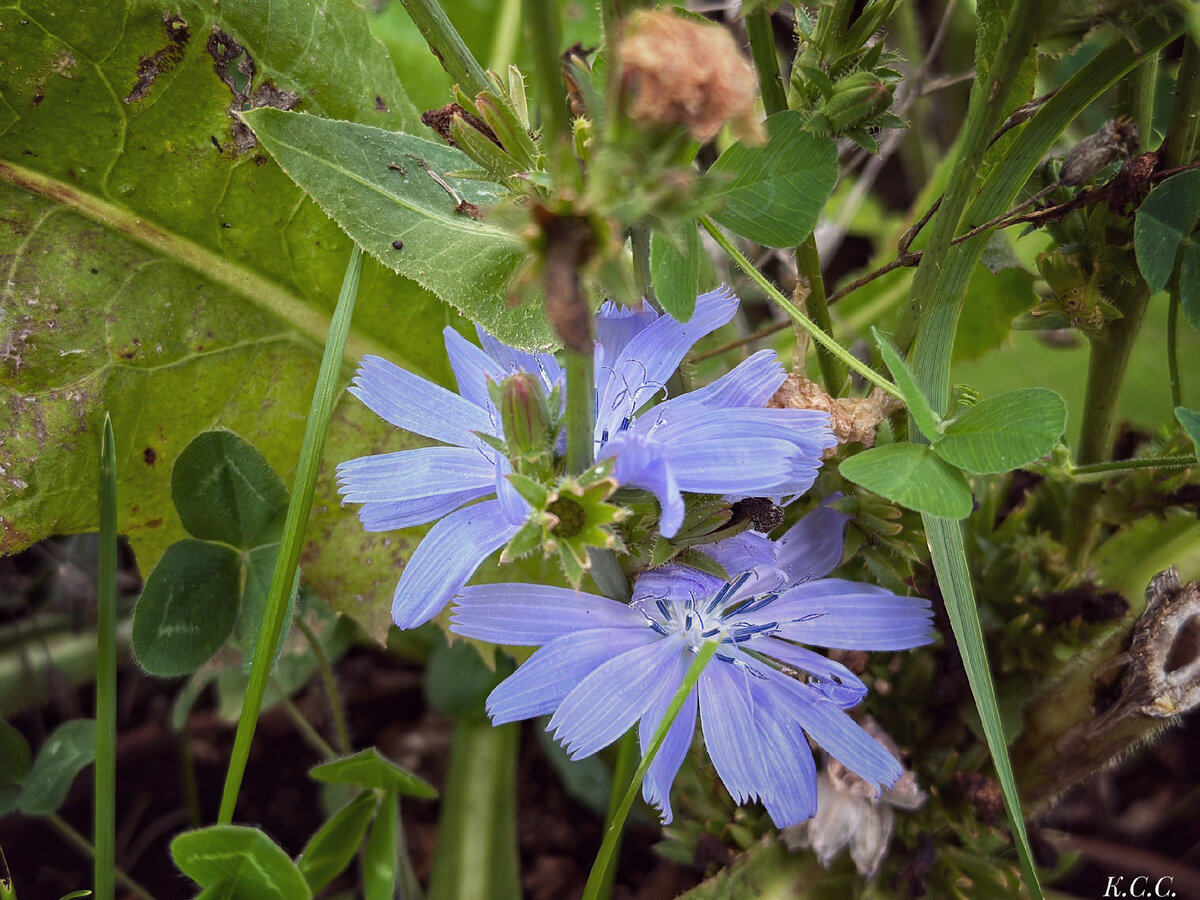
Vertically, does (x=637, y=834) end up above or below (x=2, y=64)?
below

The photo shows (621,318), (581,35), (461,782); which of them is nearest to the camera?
(621,318)

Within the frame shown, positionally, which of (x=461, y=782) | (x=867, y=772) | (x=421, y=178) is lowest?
(x=461, y=782)

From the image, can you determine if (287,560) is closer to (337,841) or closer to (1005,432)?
(337,841)

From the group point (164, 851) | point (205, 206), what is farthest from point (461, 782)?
point (205, 206)

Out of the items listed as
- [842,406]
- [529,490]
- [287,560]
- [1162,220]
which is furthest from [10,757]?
[1162,220]

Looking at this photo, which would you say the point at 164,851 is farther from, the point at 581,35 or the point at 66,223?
the point at 581,35

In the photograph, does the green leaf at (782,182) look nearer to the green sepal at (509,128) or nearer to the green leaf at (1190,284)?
the green sepal at (509,128)
